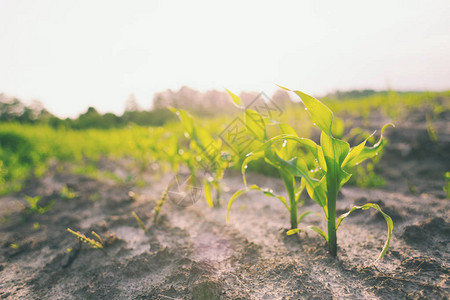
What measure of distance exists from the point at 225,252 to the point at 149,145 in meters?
1.77

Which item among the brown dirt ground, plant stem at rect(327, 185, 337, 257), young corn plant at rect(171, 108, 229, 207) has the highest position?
young corn plant at rect(171, 108, 229, 207)

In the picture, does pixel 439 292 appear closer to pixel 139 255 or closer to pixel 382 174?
pixel 139 255

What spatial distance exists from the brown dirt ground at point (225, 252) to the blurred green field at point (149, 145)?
52cm

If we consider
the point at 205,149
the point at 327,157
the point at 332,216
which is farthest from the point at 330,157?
the point at 205,149

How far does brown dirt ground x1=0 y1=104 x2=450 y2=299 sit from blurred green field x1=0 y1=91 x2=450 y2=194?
0.52 meters

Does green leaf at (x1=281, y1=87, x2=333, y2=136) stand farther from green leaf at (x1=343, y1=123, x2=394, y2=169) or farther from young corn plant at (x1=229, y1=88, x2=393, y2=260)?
green leaf at (x1=343, y1=123, x2=394, y2=169)

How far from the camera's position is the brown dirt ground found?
3.74 ft

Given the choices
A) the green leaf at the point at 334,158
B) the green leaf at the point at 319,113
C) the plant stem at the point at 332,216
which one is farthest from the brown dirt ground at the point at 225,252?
the green leaf at the point at 319,113

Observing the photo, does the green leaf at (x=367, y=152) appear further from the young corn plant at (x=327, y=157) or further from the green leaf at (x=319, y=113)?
the green leaf at (x=319, y=113)

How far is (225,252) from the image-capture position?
4.88ft

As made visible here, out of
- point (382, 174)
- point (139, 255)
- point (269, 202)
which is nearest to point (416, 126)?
point (382, 174)

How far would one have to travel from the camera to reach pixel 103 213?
2.14 metres

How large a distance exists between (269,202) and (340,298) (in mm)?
1237

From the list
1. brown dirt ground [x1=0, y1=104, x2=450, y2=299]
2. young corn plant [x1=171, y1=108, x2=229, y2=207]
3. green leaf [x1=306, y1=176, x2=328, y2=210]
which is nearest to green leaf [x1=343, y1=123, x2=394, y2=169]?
green leaf [x1=306, y1=176, x2=328, y2=210]
